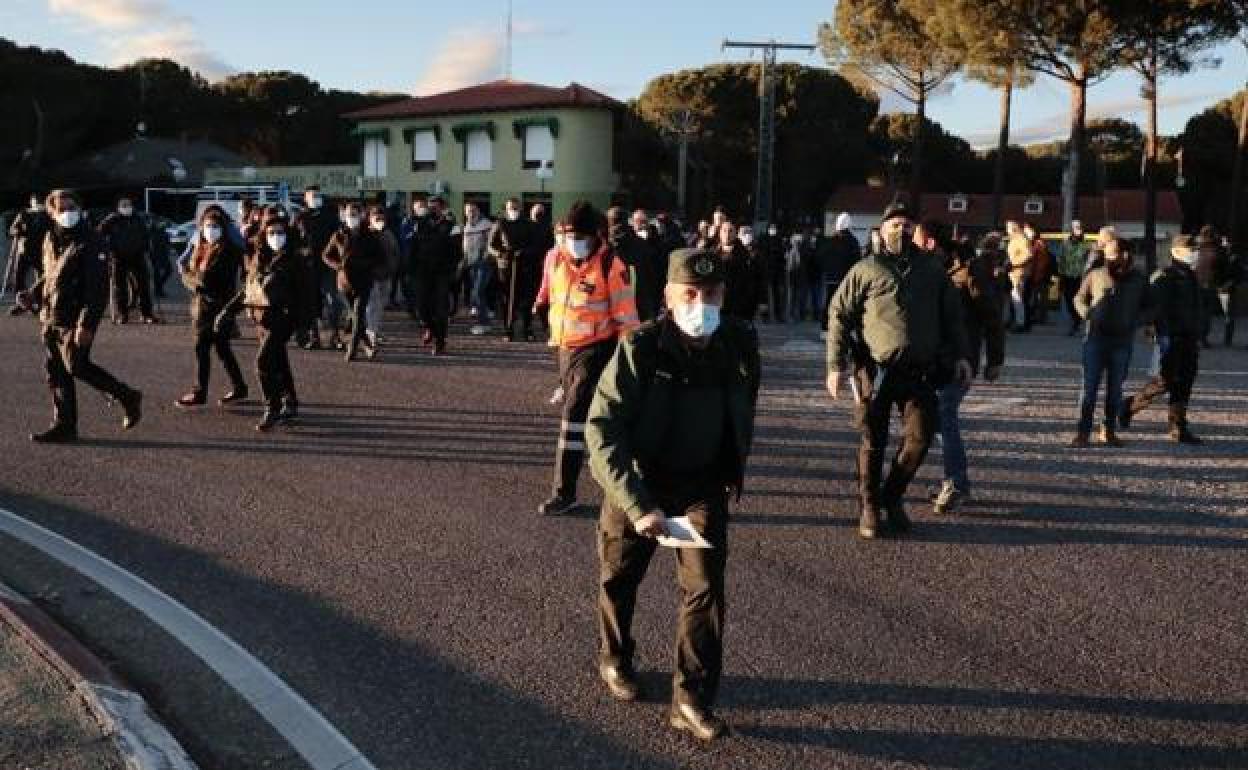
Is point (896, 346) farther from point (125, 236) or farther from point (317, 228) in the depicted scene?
point (125, 236)

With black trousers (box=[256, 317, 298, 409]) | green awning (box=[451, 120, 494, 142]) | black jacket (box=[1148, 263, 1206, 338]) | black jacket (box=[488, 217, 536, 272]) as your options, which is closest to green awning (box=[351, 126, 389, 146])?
green awning (box=[451, 120, 494, 142])

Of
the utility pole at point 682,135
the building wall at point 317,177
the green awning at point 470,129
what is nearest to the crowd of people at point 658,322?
the utility pole at point 682,135

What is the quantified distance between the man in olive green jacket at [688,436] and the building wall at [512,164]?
41.0 meters

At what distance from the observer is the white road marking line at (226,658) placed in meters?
3.92

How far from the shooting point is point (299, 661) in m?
4.70

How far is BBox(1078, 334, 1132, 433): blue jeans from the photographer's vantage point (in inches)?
376

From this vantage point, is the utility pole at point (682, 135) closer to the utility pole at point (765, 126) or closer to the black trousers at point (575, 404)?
the utility pole at point (765, 126)

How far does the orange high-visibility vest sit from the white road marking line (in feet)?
9.34

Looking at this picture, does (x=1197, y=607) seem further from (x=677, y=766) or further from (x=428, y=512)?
(x=428, y=512)

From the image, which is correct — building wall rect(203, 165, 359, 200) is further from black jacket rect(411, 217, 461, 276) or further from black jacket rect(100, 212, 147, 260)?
black jacket rect(411, 217, 461, 276)

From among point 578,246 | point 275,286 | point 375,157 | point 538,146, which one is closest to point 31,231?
point 275,286

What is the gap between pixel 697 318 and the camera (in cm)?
402

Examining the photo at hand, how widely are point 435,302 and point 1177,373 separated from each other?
8380mm

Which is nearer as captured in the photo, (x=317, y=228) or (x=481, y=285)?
(x=317, y=228)
